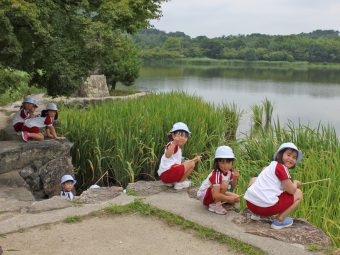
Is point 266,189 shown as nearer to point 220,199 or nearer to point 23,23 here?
point 220,199

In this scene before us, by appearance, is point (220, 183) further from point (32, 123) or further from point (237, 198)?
point (32, 123)

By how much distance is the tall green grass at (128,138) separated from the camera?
645cm

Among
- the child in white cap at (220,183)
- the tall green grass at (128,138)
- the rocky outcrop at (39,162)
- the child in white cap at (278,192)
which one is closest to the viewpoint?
the child in white cap at (278,192)

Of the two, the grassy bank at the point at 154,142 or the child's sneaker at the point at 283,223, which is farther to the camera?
the grassy bank at the point at 154,142

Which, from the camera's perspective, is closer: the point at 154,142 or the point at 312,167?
the point at 312,167

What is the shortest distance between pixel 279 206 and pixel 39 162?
3.49 m

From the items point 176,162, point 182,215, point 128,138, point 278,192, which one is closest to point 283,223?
point 278,192

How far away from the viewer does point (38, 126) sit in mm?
6352

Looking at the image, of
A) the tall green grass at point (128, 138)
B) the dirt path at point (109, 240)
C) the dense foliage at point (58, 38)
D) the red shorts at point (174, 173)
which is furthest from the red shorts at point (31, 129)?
the dirt path at point (109, 240)

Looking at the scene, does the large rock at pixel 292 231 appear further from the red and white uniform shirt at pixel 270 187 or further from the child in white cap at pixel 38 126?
the child in white cap at pixel 38 126

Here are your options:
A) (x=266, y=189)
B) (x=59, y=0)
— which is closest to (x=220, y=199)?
(x=266, y=189)

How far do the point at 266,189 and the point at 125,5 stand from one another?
474 cm

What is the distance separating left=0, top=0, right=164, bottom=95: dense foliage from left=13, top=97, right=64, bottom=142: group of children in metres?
0.34

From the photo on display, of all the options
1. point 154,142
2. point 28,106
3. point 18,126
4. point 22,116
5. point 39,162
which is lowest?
point 39,162
